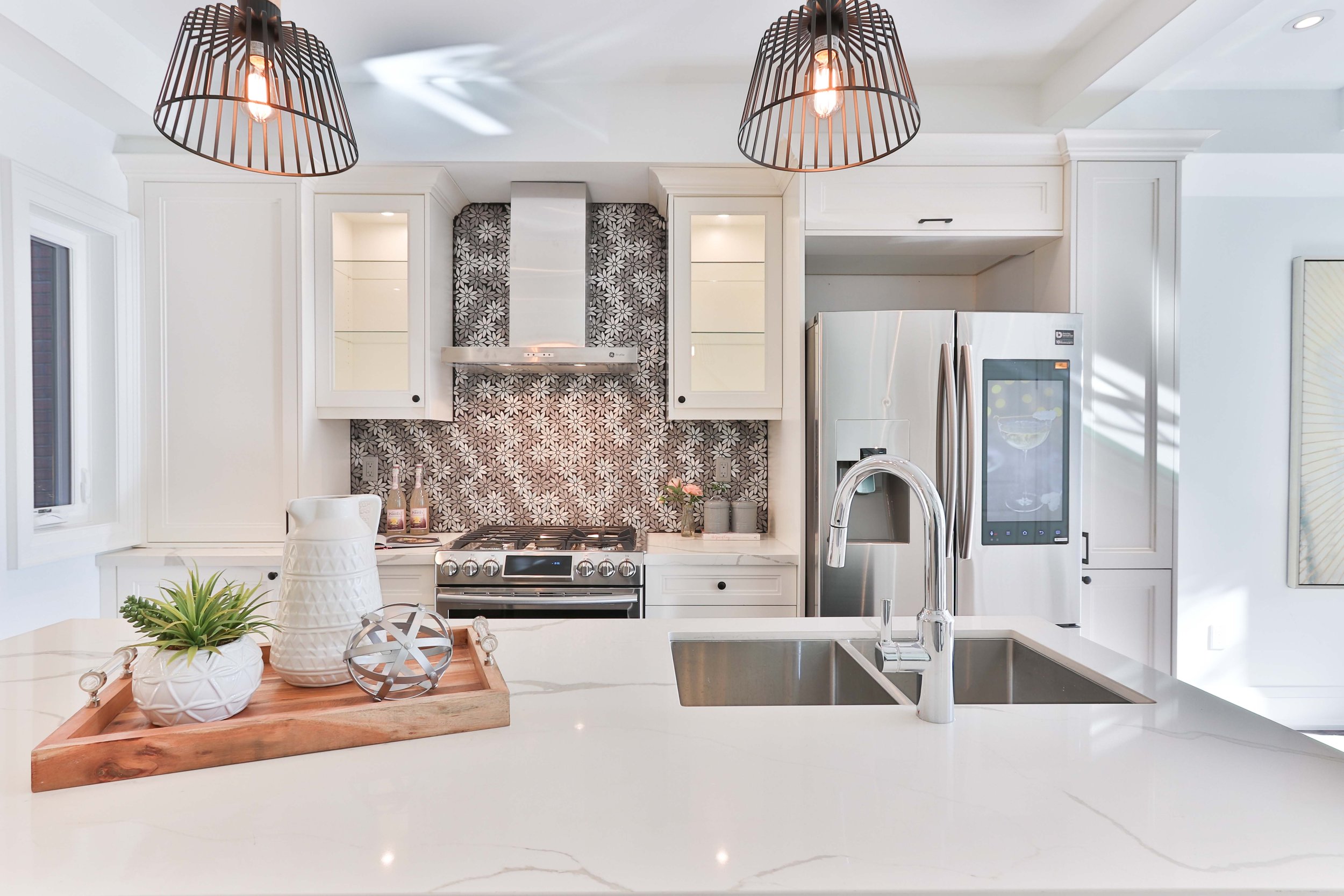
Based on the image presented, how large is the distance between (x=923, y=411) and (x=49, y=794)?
235cm

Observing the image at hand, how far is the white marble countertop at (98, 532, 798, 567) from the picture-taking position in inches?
102

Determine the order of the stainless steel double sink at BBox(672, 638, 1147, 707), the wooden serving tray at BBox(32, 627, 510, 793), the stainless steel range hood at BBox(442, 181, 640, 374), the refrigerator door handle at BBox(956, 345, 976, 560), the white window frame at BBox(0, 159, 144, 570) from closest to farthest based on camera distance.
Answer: the wooden serving tray at BBox(32, 627, 510, 793)
the stainless steel double sink at BBox(672, 638, 1147, 707)
the white window frame at BBox(0, 159, 144, 570)
the refrigerator door handle at BBox(956, 345, 976, 560)
the stainless steel range hood at BBox(442, 181, 640, 374)

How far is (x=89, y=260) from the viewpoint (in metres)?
2.56

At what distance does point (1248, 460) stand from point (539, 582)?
317cm

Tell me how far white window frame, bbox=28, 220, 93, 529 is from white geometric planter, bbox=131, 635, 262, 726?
6.67ft

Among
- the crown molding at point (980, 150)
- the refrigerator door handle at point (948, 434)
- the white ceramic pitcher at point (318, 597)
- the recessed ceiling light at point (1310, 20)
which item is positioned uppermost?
the recessed ceiling light at point (1310, 20)

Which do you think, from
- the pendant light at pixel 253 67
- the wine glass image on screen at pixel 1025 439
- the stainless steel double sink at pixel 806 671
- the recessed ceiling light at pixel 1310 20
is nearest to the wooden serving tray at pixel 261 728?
the stainless steel double sink at pixel 806 671

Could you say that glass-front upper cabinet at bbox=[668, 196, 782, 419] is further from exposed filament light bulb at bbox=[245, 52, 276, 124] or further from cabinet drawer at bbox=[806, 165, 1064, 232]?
exposed filament light bulb at bbox=[245, 52, 276, 124]

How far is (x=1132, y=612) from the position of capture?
2596 millimetres

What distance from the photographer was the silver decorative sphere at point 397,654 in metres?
1.00

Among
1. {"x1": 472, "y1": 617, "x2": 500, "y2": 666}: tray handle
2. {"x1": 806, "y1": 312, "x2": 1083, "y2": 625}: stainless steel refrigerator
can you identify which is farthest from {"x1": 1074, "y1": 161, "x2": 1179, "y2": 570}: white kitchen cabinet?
{"x1": 472, "y1": 617, "x2": 500, "y2": 666}: tray handle

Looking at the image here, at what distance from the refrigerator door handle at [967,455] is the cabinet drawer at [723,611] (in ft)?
2.14

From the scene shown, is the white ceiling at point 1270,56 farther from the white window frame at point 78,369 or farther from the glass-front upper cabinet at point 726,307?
the white window frame at point 78,369

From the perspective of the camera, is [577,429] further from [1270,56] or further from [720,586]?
[1270,56]
